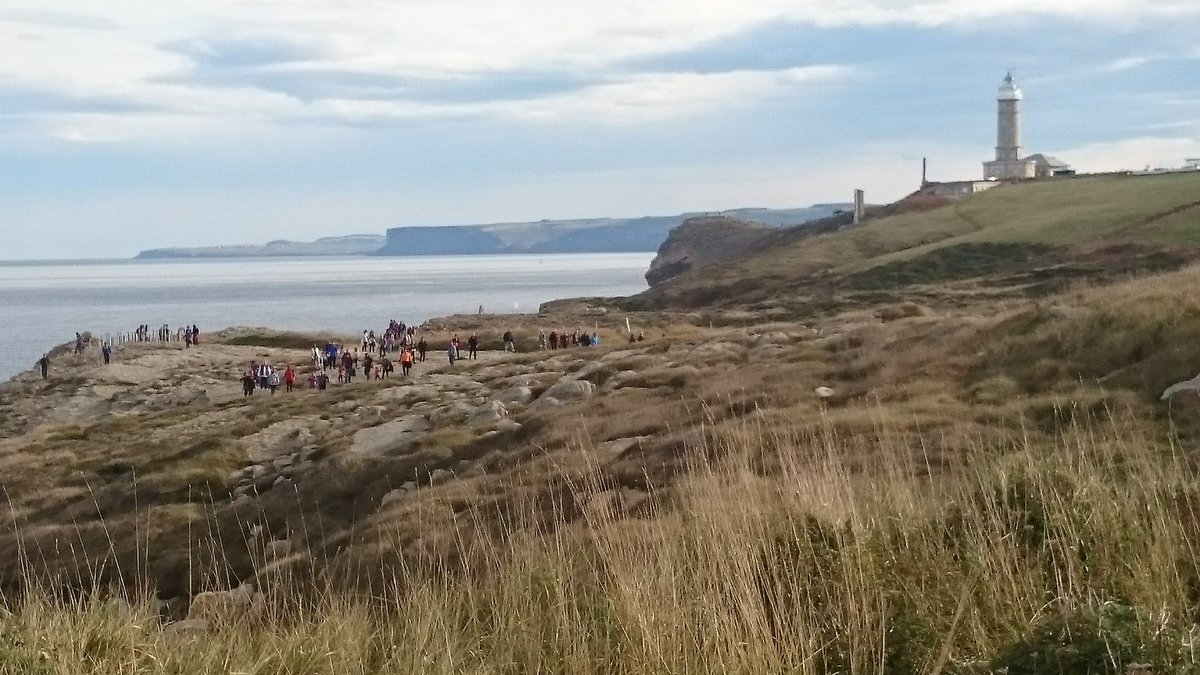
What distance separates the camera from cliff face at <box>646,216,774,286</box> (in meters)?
156

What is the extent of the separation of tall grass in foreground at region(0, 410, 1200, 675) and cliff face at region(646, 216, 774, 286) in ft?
444

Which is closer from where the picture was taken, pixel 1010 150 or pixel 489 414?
pixel 489 414

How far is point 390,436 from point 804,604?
22.2 m

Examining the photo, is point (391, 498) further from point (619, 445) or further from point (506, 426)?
point (506, 426)

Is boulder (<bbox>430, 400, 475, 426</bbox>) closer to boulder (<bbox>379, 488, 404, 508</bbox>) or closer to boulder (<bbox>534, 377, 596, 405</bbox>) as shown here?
boulder (<bbox>534, 377, 596, 405</bbox>)

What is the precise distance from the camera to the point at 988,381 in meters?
17.9

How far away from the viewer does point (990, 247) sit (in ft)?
251

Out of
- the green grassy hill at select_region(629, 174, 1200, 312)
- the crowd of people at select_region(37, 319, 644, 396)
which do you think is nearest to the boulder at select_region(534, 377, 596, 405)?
the crowd of people at select_region(37, 319, 644, 396)

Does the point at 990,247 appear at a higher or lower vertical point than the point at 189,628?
higher

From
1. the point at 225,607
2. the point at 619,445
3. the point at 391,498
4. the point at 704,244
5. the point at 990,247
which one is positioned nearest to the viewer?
the point at 225,607

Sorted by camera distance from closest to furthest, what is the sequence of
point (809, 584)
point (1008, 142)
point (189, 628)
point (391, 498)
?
1. point (809, 584)
2. point (189, 628)
3. point (391, 498)
4. point (1008, 142)

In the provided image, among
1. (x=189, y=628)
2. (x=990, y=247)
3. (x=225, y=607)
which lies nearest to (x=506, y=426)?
(x=189, y=628)

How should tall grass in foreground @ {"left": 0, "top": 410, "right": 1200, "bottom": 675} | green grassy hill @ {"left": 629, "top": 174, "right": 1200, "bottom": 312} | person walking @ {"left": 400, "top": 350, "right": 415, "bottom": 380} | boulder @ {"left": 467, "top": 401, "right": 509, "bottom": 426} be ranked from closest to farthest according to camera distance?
tall grass in foreground @ {"left": 0, "top": 410, "right": 1200, "bottom": 675} < boulder @ {"left": 467, "top": 401, "right": 509, "bottom": 426} < person walking @ {"left": 400, "top": 350, "right": 415, "bottom": 380} < green grassy hill @ {"left": 629, "top": 174, "right": 1200, "bottom": 312}

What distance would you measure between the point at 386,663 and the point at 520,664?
2.51ft
